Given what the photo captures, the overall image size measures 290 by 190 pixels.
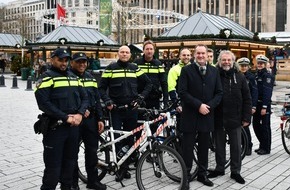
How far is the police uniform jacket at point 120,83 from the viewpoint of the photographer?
226 inches

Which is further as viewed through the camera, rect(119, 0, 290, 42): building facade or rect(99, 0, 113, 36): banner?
rect(119, 0, 290, 42): building facade

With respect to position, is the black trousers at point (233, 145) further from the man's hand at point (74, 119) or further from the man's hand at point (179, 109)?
the man's hand at point (74, 119)

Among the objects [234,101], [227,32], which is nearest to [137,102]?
[234,101]

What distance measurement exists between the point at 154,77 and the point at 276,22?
66051 mm

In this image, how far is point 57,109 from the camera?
4242mm

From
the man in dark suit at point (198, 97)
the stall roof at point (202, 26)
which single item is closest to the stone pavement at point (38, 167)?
the man in dark suit at point (198, 97)

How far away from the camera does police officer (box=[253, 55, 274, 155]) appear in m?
6.94

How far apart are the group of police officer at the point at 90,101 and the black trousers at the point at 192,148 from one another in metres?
0.82

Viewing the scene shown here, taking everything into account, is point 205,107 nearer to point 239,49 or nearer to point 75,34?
point 239,49

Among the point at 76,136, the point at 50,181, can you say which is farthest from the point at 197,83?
the point at 50,181

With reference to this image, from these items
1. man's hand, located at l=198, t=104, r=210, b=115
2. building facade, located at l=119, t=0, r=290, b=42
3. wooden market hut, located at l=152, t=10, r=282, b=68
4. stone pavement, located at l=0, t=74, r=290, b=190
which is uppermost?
building facade, located at l=119, t=0, r=290, b=42

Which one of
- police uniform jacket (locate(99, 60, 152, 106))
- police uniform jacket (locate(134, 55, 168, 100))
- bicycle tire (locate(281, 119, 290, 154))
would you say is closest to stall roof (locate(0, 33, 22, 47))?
police uniform jacket (locate(134, 55, 168, 100))

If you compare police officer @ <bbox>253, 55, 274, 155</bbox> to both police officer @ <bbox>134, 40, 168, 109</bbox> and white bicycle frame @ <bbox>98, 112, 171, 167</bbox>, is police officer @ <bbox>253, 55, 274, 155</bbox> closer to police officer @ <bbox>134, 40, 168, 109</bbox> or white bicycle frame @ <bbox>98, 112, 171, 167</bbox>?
police officer @ <bbox>134, 40, 168, 109</bbox>

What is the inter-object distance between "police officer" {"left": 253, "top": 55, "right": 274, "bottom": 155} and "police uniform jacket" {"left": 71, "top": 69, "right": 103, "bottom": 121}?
11.2 ft
